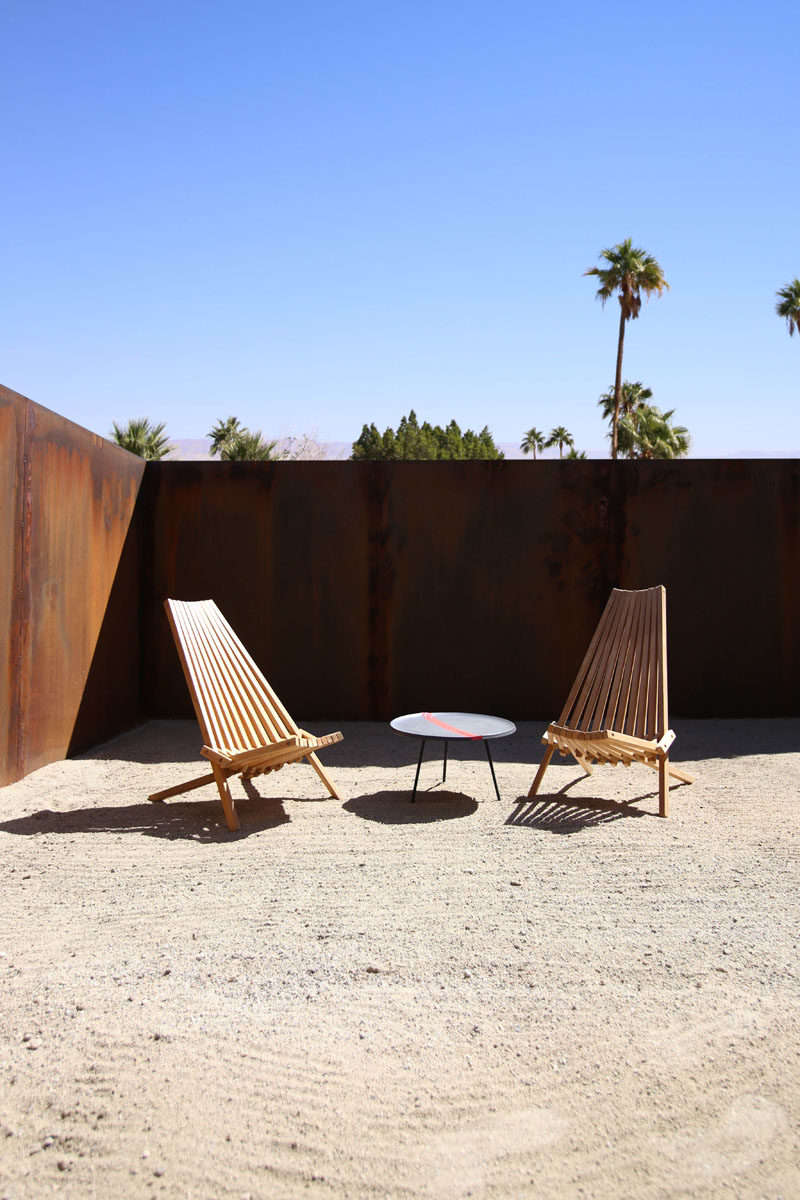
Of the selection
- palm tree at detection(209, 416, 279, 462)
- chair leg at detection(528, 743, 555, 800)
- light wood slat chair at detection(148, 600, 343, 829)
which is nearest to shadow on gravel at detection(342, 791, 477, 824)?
light wood slat chair at detection(148, 600, 343, 829)

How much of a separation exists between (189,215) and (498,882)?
→ 344 inches

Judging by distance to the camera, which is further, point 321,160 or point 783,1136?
point 321,160

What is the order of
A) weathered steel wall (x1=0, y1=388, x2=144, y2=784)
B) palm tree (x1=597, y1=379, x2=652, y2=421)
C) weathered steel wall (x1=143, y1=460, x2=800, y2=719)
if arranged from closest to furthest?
weathered steel wall (x1=0, y1=388, x2=144, y2=784), weathered steel wall (x1=143, y1=460, x2=800, y2=719), palm tree (x1=597, y1=379, x2=652, y2=421)

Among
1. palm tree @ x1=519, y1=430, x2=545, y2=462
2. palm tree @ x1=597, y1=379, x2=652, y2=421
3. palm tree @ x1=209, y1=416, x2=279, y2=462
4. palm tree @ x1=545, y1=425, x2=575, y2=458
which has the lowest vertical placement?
palm tree @ x1=209, y1=416, x2=279, y2=462

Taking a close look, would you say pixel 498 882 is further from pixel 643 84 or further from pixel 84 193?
pixel 84 193

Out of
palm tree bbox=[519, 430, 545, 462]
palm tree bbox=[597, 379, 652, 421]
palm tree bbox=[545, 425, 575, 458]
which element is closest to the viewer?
palm tree bbox=[597, 379, 652, 421]

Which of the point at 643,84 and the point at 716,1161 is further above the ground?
the point at 643,84

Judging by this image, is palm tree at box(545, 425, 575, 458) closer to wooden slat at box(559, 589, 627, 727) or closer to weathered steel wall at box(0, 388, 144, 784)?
weathered steel wall at box(0, 388, 144, 784)

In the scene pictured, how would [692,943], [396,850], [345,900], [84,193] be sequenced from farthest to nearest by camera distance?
[84,193] < [396,850] < [345,900] < [692,943]

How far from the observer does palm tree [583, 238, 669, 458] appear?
81.4 feet

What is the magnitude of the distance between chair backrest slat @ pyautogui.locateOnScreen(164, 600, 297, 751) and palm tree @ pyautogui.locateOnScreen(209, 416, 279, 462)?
19.5 m

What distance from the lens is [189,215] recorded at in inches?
356

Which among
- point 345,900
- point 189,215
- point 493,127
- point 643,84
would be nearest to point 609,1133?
point 345,900

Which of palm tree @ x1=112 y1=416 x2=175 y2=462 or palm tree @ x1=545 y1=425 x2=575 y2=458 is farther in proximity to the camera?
→ palm tree @ x1=545 y1=425 x2=575 y2=458
